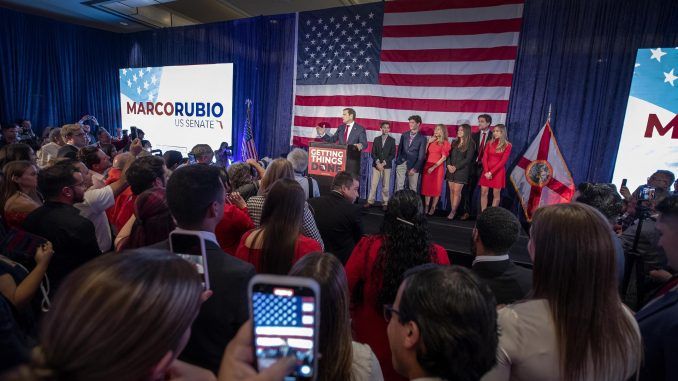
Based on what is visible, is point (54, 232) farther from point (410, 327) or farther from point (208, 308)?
point (410, 327)

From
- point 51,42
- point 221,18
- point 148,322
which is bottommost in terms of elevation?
point 148,322

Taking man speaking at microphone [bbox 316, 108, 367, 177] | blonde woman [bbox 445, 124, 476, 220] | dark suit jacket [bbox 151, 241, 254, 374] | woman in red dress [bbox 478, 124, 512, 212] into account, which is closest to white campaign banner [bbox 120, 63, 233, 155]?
man speaking at microphone [bbox 316, 108, 367, 177]

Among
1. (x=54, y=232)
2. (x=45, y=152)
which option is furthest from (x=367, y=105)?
(x=54, y=232)

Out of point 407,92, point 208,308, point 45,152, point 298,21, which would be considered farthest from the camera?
point 298,21

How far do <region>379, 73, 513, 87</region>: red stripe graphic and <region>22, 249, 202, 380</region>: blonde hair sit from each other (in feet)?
19.8

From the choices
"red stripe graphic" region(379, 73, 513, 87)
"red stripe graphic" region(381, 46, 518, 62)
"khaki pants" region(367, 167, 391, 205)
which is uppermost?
"red stripe graphic" region(381, 46, 518, 62)

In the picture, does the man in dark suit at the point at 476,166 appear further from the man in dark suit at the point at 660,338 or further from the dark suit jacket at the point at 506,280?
the man in dark suit at the point at 660,338

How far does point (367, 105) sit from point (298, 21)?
250 cm

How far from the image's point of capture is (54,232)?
1.76 m

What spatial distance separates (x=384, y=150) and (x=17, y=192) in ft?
16.2

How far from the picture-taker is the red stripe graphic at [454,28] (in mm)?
5395

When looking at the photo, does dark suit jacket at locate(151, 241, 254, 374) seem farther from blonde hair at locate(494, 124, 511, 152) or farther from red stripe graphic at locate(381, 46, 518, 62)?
red stripe graphic at locate(381, 46, 518, 62)

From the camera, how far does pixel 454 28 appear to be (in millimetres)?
5766

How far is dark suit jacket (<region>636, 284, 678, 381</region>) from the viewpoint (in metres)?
1.09
